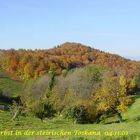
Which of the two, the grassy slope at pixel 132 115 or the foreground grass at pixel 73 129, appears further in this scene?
the grassy slope at pixel 132 115

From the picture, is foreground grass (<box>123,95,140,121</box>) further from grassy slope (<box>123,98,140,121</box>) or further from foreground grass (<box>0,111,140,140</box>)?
foreground grass (<box>0,111,140,140</box>)

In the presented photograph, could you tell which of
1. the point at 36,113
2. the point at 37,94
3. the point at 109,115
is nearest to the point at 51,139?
the point at 36,113

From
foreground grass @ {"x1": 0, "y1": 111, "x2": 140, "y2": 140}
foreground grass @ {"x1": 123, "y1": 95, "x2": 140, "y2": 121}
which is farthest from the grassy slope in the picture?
foreground grass @ {"x1": 0, "y1": 111, "x2": 140, "y2": 140}

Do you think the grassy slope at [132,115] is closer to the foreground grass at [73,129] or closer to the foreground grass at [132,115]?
the foreground grass at [132,115]

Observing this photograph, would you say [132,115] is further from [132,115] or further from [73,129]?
[73,129]

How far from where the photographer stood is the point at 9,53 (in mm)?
189875

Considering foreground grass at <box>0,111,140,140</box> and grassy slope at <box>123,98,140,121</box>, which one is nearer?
foreground grass at <box>0,111,140,140</box>

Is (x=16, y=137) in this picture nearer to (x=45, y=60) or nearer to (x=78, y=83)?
(x=78, y=83)

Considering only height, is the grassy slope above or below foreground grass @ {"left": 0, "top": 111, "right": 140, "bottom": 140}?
above

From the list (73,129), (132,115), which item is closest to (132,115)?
(132,115)

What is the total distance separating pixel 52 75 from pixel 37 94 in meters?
7.10

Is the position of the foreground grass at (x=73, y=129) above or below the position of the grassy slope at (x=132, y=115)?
below

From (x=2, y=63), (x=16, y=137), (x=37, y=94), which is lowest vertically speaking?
(x=16, y=137)

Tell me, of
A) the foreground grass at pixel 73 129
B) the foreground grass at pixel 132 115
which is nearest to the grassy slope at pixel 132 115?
the foreground grass at pixel 132 115
